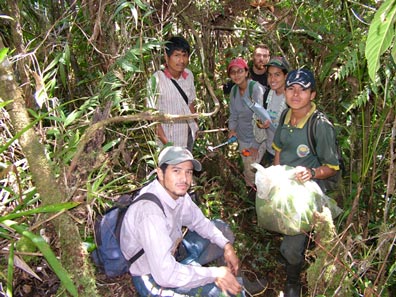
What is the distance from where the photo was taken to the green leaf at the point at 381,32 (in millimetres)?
1115

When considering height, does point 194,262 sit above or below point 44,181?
below

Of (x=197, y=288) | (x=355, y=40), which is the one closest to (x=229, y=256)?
(x=197, y=288)

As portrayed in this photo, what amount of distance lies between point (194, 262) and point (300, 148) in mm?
1185

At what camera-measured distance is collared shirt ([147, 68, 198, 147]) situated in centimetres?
368

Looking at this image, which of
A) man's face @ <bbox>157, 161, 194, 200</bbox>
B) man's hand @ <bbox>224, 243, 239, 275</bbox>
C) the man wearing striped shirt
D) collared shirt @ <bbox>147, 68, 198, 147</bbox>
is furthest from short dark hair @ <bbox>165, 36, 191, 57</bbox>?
man's hand @ <bbox>224, 243, 239, 275</bbox>

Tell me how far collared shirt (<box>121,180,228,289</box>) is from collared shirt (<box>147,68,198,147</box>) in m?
1.20

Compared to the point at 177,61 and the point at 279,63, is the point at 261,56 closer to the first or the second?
the point at 279,63

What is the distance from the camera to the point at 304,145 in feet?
10.1

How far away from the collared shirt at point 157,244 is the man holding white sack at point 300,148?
2.65ft

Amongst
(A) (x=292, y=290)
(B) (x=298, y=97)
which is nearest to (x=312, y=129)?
(B) (x=298, y=97)

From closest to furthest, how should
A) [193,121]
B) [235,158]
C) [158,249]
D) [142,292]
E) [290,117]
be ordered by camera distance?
1. [158,249]
2. [142,292]
3. [290,117]
4. [193,121]
5. [235,158]

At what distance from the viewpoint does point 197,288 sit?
8.25 ft

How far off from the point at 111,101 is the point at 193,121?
129 centimetres

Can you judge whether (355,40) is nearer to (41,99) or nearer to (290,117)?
(290,117)
